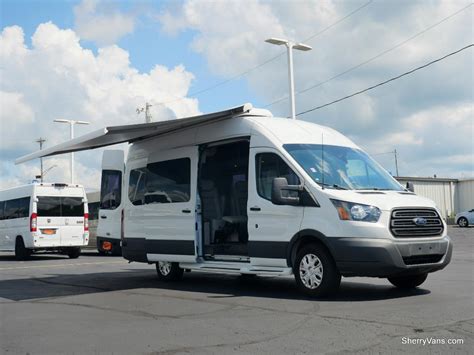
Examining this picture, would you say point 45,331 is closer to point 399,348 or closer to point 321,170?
point 399,348

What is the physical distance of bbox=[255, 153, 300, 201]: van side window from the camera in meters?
9.04

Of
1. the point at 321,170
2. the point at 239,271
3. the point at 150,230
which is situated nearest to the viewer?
the point at 321,170

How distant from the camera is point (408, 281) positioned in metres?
9.22

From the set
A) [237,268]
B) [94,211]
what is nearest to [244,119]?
[237,268]

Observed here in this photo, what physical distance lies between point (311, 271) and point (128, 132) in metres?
4.36

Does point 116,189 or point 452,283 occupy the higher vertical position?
point 116,189

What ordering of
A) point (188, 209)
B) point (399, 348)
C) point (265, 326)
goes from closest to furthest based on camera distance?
1. point (399, 348)
2. point (265, 326)
3. point (188, 209)

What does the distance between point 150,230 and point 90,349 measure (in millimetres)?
5757

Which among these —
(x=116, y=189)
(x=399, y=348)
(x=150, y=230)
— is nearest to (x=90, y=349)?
(x=399, y=348)

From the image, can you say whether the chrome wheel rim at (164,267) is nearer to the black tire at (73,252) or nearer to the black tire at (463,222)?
the black tire at (73,252)

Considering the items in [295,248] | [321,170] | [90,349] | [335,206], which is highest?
[321,170]

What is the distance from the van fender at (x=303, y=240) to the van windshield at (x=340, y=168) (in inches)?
29.3

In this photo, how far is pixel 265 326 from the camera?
6.51 m

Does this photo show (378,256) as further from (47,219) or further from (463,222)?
(463,222)
